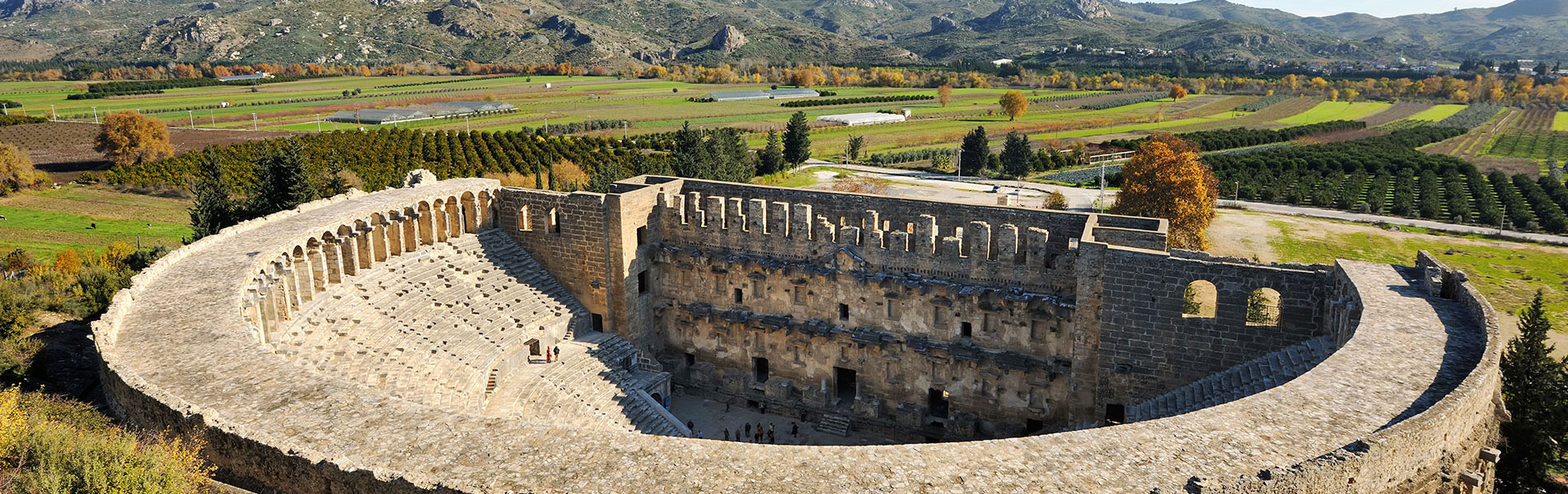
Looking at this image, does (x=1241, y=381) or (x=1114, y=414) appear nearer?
(x=1241, y=381)

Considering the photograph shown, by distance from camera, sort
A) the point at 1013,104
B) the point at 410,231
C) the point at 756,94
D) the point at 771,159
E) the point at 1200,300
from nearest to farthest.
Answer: the point at 410,231, the point at 1200,300, the point at 771,159, the point at 1013,104, the point at 756,94

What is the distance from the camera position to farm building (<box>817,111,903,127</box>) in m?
111

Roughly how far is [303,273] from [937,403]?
1929 centimetres

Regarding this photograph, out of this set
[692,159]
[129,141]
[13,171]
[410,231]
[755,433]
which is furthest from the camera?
[129,141]

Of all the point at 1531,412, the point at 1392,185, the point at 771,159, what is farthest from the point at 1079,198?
the point at 1531,412

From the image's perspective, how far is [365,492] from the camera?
42.9ft

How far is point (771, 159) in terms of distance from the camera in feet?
236

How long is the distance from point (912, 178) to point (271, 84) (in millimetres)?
107639

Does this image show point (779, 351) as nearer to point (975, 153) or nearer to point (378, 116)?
point (975, 153)

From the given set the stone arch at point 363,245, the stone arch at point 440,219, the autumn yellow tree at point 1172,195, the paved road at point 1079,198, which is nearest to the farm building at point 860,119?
the paved road at point 1079,198

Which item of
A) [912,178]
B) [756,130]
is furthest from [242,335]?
[756,130]

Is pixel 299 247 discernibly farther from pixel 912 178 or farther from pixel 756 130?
pixel 756 130

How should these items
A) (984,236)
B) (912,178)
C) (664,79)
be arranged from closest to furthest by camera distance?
(984,236), (912,178), (664,79)

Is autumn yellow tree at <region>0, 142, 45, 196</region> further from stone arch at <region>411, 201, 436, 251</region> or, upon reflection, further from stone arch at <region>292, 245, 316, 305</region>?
stone arch at <region>292, 245, 316, 305</region>
